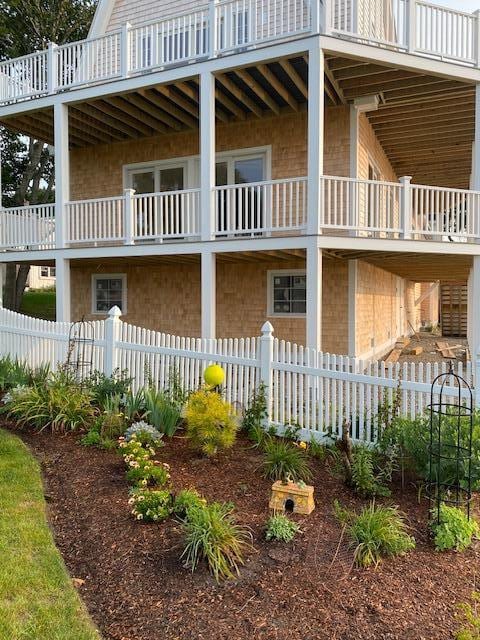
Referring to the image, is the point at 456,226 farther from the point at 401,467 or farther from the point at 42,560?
the point at 42,560

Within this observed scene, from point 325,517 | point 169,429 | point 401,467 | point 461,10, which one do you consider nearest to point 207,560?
point 325,517

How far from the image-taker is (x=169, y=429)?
21.5 feet

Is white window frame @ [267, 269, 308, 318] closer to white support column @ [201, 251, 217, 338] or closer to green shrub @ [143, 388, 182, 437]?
white support column @ [201, 251, 217, 338]

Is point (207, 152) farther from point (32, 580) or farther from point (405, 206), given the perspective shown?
point (32, 580)

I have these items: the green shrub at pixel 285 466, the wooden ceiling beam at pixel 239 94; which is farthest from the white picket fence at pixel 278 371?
the wooden ceiling beam at pixel 239 94

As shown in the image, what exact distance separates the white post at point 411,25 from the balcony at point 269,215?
7.77 feet

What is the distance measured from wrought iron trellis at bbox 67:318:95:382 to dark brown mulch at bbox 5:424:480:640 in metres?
3.46

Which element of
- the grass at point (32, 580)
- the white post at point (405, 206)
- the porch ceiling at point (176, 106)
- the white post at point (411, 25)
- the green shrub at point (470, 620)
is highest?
the white post at point (411, 25)

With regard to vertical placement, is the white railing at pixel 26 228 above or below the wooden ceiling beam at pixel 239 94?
below

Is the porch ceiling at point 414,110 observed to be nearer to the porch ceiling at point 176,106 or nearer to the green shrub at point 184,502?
the porch ceiling at point 176,106

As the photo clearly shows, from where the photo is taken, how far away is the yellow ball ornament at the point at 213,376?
6.50 meters

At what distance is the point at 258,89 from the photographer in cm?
1030

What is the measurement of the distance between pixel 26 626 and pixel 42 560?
0.73 meters

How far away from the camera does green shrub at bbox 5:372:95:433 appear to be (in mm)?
6801
